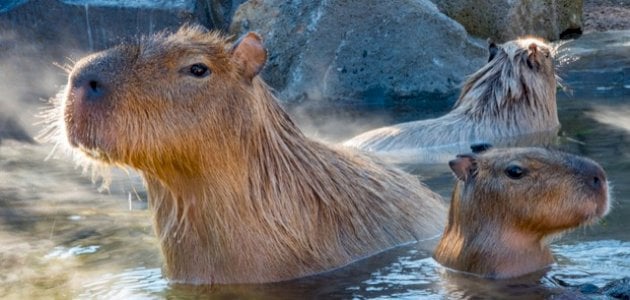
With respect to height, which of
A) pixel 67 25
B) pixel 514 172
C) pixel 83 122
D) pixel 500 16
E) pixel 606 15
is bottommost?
pixel 514 172

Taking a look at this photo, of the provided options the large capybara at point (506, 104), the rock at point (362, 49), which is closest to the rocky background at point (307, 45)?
the rock at point (362, 49)

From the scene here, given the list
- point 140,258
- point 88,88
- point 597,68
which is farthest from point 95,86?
point 597,68

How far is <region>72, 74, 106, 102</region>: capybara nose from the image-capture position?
4.48 metres

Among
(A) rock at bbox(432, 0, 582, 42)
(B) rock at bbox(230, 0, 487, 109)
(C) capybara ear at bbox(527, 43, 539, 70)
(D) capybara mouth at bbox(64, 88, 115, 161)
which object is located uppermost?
(A) rock at bbox(432, 0, 582, 42)

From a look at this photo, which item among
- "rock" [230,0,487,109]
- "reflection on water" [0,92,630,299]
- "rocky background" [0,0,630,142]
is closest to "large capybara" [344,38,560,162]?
"reflection on water" [0,92,630,299]

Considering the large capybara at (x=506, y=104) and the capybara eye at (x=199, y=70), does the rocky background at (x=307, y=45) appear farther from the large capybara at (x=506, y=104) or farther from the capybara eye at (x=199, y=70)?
the capybara eye at (x=199, y=70)

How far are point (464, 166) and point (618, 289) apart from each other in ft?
2.96

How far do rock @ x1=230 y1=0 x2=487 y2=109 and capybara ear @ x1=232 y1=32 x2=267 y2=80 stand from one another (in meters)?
5.73

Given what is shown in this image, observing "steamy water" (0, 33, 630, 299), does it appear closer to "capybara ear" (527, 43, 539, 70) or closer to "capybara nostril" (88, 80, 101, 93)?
"capybara ear" (527, 43, 539, 70)

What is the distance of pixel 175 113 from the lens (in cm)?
461

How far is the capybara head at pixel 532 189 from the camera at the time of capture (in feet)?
15.8

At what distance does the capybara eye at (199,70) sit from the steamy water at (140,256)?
0.82 m

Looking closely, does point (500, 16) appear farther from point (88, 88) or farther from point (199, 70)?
point (88, 88)

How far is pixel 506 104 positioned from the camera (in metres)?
8.66
